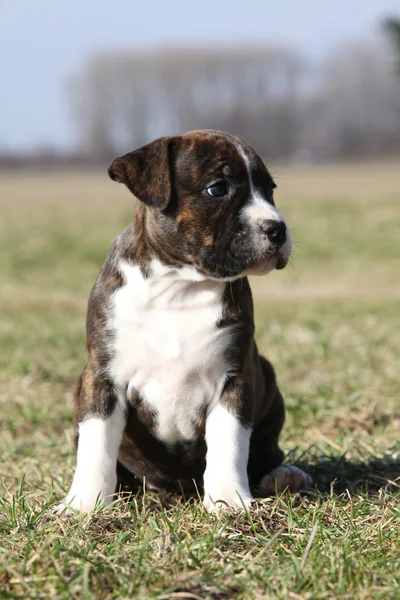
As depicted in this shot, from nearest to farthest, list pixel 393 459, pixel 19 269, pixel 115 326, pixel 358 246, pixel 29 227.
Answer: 1. pixel 115 326
2. pixel 393 459
3. pixel 19 269
4. pixel 358 246
5. pixel 29 227

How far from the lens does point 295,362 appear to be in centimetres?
781

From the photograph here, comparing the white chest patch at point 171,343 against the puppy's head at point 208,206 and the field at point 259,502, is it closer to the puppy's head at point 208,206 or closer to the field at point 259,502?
the puppy's head at point 208,206

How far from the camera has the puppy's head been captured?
3699mm

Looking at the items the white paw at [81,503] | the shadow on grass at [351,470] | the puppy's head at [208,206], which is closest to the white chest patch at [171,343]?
the puppy's head at [208,206]

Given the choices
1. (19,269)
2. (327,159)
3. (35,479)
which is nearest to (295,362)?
(35,479)

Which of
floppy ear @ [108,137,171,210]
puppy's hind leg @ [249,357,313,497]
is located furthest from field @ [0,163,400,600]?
floppy ear @ [108,137,171,210]

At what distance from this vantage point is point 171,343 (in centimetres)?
380

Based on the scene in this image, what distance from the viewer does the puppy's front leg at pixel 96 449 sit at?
375 centimetres

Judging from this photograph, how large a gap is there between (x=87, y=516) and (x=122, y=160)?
152 centimetres

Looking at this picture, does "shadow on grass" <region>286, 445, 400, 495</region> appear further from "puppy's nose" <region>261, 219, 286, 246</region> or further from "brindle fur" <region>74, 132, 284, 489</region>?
"puppy's nose" <region>261, 219, 286, 246</region>

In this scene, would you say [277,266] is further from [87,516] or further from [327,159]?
[327,159]

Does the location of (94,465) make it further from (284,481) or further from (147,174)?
(147,174)

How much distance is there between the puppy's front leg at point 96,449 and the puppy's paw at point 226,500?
0.44 meters

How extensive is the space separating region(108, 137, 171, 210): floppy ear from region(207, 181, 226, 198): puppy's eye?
0.18m
